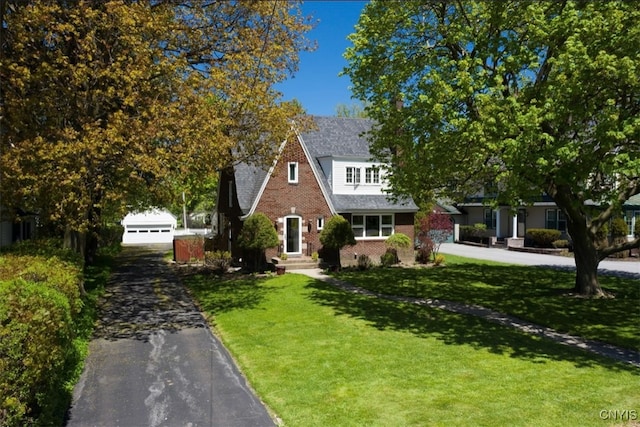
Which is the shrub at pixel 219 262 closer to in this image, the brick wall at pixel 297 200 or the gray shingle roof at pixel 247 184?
the brick wall at pixel 297 200

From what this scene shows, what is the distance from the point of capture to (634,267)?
2631 cm

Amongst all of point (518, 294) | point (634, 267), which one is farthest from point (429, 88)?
point (634, 267)

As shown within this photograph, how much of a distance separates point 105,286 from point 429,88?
15.9 meters

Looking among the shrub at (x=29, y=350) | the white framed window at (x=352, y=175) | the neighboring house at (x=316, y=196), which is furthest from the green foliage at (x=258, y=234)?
the shrub at (x=29, y=350)

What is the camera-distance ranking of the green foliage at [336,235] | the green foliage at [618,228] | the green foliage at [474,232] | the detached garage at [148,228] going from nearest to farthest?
the green foliage at [336,235] → the green foliage at [618,228] → the green foliage at [474,232] → the detached garage at [148,228]

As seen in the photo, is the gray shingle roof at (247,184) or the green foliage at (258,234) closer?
the green foliage at (258,234)

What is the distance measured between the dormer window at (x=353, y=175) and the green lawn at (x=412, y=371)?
14.5m

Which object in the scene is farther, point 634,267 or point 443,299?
point 634,267

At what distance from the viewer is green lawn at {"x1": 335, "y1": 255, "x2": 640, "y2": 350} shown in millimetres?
12938

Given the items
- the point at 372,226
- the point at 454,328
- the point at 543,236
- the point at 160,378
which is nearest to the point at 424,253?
the point at 372,226

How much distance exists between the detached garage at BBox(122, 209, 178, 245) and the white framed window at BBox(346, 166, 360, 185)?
30.3 metres

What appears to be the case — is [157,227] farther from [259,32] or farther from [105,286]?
[259,32]

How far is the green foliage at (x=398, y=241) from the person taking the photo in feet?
90.6

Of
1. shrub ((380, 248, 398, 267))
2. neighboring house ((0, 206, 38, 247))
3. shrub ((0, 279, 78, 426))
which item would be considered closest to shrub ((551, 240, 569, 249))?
shrub ((380, 248, 398, 267))
